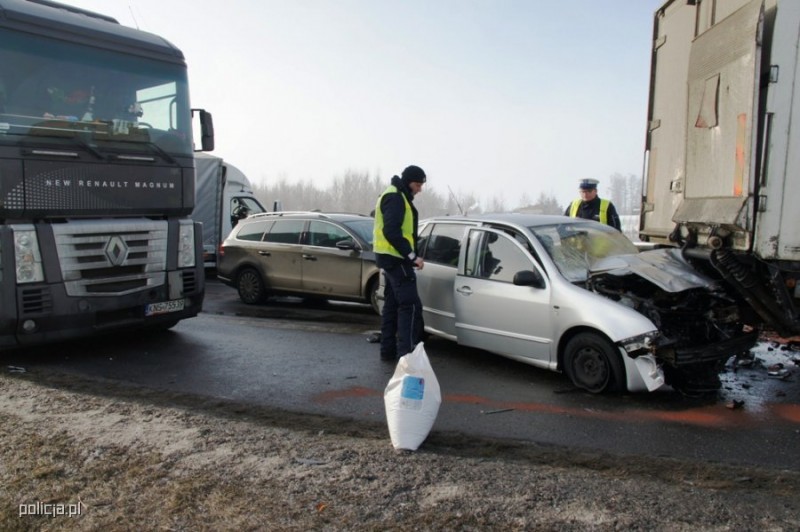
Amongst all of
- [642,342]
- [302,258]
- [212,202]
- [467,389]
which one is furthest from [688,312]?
[212,202]

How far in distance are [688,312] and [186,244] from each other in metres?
5.75

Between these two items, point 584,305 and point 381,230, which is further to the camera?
point 381,230

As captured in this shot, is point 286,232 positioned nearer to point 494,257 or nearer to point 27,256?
point 27,256

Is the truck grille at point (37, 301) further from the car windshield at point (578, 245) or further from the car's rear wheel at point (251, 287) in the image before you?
the car windshield at point (578, 245)

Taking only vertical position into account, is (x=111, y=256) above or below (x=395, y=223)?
below

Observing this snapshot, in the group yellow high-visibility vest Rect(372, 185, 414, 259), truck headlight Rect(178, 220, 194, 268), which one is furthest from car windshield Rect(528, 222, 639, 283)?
truck headlight Rect(178, 220, 194, 268)

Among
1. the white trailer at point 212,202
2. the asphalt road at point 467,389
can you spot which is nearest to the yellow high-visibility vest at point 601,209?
the asphalt road at point 467,389

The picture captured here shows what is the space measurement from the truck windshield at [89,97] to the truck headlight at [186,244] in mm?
906

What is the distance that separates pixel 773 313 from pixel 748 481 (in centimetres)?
189

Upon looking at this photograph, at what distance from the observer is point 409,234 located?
6.70m

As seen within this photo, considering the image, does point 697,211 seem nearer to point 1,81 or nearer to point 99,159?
point 99,159

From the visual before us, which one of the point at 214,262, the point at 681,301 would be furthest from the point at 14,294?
the point at 214,262

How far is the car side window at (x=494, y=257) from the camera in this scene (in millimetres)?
6352

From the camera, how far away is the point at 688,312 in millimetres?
5566
